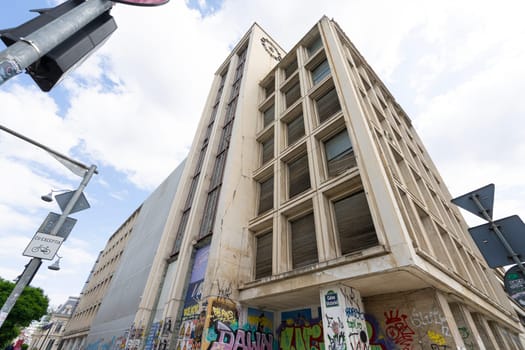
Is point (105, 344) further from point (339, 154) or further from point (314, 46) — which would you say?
point (314, 46)

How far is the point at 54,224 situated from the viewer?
5.72 meters

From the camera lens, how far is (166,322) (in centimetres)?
1031

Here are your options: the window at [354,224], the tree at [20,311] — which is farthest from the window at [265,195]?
the tree at [20,311]

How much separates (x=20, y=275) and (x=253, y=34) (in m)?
24.2

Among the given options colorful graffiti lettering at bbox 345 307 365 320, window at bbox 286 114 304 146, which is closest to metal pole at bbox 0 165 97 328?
colorful graffiti lettering at bbox 345 307 365 320

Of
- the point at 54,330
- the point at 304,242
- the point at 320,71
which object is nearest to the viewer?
the point at 304,242

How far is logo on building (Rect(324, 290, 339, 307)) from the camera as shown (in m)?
6.12

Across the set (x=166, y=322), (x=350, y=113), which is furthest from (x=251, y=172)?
(x=166, y=322)

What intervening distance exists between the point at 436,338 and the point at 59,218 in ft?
31.8

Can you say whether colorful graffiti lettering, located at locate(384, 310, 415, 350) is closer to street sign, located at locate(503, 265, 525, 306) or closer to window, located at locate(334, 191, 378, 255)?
window, located at locate(334, 191, 378, 255)

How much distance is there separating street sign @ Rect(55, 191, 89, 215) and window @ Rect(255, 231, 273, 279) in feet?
21.9

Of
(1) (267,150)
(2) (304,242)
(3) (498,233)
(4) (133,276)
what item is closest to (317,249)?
(2) (304,242)

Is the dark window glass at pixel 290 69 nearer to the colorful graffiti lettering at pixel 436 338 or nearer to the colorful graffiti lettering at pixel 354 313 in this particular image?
the colorful graffiti lettering at pixel 354 313

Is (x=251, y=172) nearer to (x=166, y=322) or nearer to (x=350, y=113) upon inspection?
(x=350, y=113)
